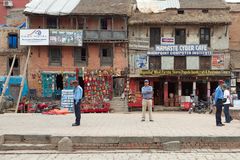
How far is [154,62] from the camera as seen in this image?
38.0 meters

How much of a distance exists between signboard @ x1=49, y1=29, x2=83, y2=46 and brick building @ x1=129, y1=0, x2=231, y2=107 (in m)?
4.70

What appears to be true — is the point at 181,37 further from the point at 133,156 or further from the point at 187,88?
the point at 133,156

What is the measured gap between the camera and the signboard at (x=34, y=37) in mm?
36031

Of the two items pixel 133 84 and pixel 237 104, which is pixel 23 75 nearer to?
pixel 133 84

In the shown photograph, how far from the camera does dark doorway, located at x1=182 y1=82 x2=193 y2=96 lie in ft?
127

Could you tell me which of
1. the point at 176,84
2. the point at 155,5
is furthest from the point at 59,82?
the point at 155,5

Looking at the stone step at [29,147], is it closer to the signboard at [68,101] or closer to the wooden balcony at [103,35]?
the signboard at [68,101]

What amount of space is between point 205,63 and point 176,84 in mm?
3236

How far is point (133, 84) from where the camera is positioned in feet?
124

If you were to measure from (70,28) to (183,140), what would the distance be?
28.2 m

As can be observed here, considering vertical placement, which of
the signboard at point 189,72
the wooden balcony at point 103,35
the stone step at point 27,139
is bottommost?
the stone step at point 27,139

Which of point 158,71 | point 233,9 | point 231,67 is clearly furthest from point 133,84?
point 233,9

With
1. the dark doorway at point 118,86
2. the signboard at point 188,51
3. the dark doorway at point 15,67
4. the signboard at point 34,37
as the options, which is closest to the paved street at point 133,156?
the signboard at point 34,37

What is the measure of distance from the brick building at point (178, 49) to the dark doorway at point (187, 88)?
439 millimetres
